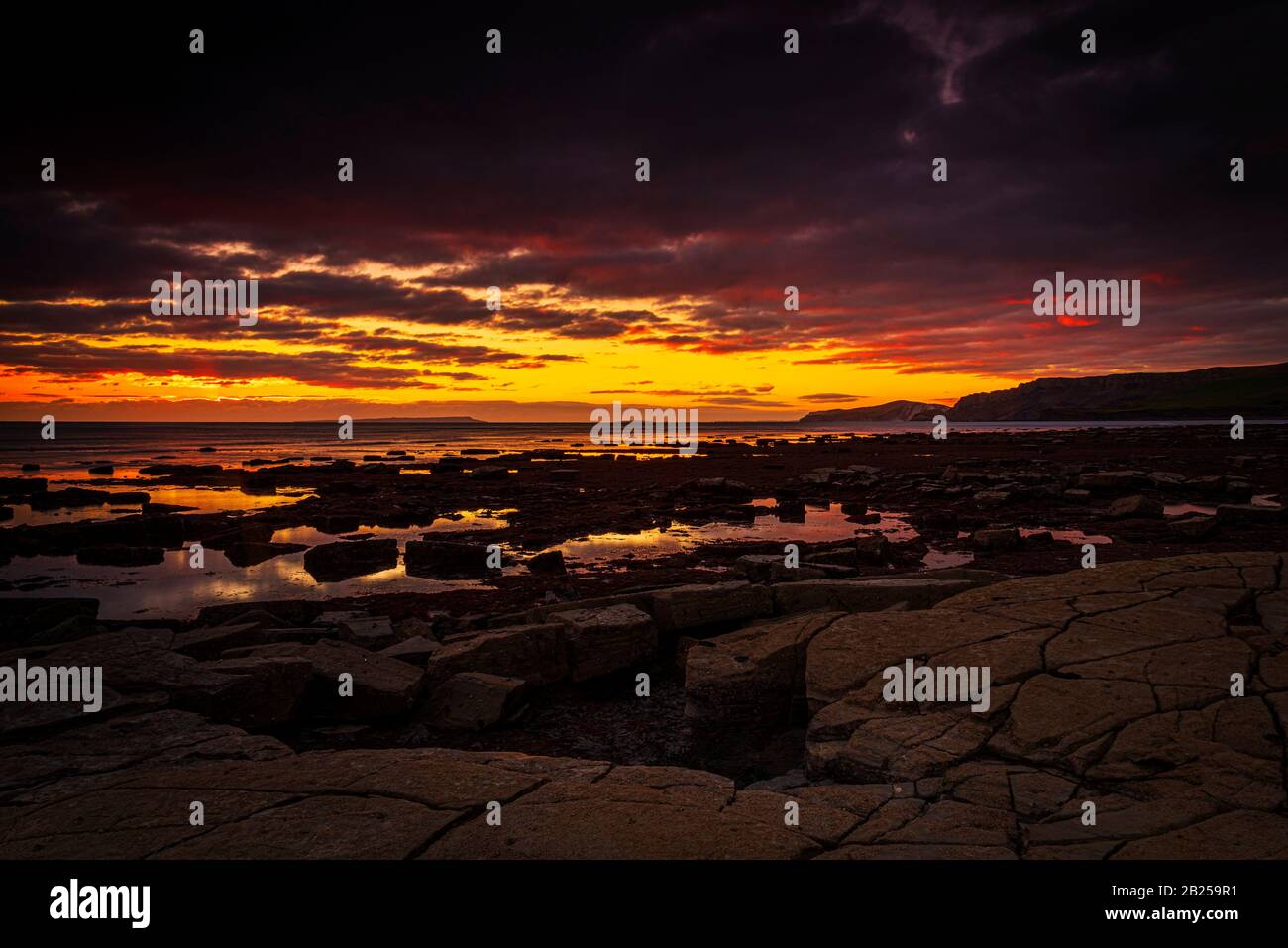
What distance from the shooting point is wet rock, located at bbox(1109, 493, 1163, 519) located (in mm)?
15164

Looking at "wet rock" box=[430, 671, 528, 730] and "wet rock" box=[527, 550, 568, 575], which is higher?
"wet rock" box=[527, 550, 568, 575]

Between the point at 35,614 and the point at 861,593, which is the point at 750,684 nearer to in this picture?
the point at 861,593

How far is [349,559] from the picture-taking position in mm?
12797

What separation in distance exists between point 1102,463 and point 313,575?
3116 cm

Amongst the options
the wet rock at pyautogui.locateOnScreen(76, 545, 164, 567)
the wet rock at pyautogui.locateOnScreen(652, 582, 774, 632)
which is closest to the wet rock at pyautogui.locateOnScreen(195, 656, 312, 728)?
the wet rock at pyautogui.locateOnScreen(652, 582, 774, 632)

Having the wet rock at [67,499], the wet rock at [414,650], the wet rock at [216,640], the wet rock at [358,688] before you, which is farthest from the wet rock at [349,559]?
the wet rock at [67,499]

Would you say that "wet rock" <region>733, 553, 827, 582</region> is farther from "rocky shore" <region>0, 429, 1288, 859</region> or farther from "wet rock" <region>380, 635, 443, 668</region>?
"wet rock" <region>380, 635, 443, 668</region>

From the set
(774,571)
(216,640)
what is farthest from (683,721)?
(216,640)

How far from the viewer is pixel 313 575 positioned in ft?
39.4

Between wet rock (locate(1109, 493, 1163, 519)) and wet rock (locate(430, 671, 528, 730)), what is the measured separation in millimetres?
15391

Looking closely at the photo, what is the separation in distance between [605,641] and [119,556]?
1161cm

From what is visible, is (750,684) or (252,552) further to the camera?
(252,552)
